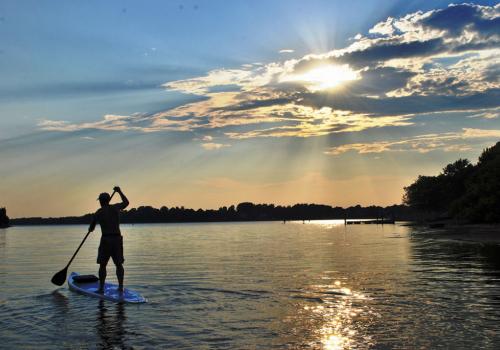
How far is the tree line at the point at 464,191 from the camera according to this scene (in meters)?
84.1

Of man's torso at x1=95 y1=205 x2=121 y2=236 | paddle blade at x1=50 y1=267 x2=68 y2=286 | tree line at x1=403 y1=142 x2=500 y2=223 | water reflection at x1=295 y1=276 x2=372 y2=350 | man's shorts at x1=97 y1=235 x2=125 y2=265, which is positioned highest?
tree line at x1=403 y1=142 x2=500 y2=223

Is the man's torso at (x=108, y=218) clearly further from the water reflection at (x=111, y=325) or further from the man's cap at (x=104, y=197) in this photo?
the water reflection at (x=111, y=325)

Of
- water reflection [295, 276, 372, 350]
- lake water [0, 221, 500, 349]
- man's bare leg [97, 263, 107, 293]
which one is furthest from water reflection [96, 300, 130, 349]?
water reflection [295, 276, 372, 350]

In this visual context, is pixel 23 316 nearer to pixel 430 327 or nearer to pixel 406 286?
pixel 430 327

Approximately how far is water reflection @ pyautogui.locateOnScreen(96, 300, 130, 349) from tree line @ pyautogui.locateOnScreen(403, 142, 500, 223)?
79.3 m

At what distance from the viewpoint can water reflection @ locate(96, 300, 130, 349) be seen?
35.2 feet

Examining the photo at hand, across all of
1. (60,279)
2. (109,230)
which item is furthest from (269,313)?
(60,279)

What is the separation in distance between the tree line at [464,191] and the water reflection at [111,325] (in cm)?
7929

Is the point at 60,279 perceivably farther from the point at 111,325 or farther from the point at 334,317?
the point at 334,317

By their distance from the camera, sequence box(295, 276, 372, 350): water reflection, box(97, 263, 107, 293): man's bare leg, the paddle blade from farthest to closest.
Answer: the paddle blade → box(97, 263, 107, 293): man's bare leg → box(295, 276, 372, 350): water reflection

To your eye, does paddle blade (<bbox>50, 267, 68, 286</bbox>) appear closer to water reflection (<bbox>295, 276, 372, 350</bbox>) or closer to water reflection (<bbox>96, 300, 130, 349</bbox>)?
water reflection (<bbox>96, 300, 130, 349</bbox>)

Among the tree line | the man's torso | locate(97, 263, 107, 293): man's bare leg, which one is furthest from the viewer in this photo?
the tree line

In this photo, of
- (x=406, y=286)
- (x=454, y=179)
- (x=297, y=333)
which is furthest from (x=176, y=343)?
(x=454, y=179)

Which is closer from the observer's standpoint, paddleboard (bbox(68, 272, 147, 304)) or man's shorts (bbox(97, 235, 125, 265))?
paddleboard (bbox(68, 272, 147, 304))
